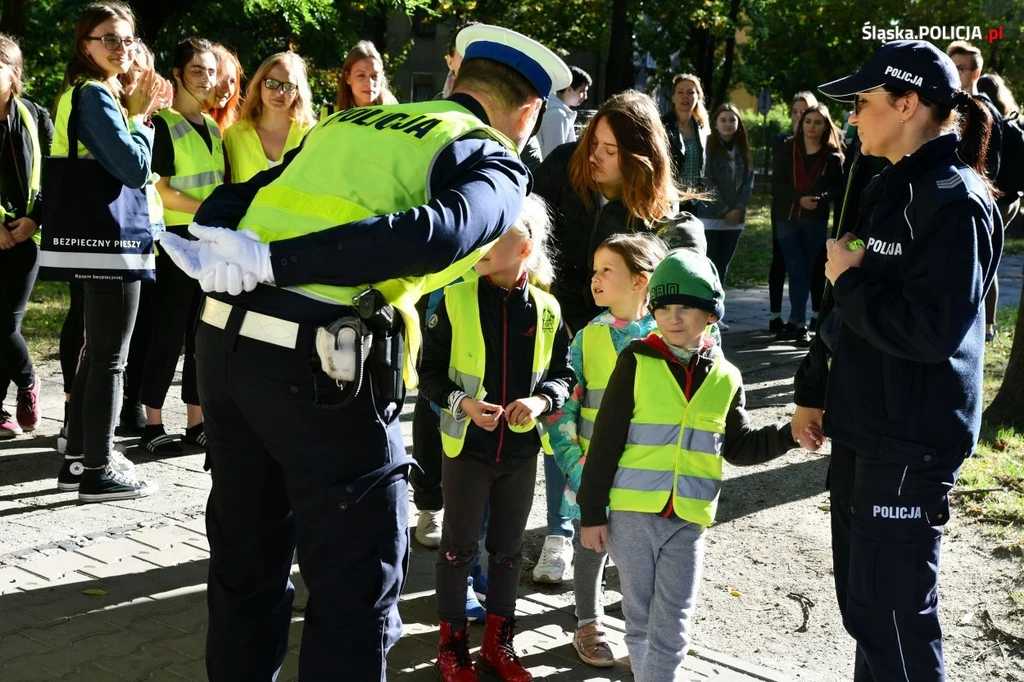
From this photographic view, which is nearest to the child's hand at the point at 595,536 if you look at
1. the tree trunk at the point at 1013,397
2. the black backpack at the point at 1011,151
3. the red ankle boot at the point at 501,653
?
the red ankle boot at the point at 501,653

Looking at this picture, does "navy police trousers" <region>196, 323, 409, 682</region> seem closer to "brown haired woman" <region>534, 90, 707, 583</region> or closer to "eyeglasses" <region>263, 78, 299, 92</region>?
"brown haired woman" <region>534, 90, 707, 583</region>

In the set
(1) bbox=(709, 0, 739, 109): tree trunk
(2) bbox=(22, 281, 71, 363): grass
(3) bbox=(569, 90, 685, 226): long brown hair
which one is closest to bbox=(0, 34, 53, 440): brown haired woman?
(2) bbox=(22, 281, 71, 363): grass

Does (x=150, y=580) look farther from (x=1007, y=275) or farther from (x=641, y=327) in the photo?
(x=1007, y=275)

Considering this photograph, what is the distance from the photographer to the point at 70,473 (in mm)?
5754

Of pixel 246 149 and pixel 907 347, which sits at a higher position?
pixel 246 149

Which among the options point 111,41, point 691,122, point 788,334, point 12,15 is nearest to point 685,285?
point 111,41

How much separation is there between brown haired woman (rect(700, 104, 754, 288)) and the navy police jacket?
7035mm

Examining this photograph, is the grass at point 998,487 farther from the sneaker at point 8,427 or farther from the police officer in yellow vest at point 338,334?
the sneaker at point 8,427

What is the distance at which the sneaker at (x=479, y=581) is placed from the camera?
465cm

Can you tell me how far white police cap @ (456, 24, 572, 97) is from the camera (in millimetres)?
3271

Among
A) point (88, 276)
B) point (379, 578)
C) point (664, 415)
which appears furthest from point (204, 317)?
point (88, 276)

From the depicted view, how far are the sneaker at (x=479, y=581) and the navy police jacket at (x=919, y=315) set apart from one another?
181 cm

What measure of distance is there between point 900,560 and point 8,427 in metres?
5.29

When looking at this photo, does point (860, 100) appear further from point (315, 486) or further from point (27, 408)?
point (27, 408)
